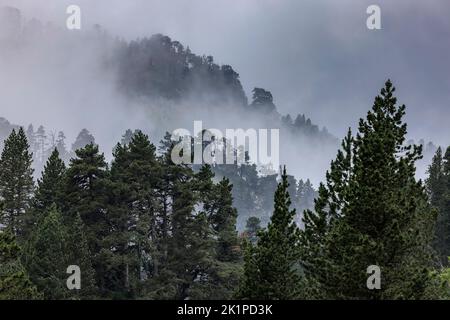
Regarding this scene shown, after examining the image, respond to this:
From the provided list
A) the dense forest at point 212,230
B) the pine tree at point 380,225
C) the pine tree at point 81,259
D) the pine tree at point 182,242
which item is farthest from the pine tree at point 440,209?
the pine tree at point 81,259

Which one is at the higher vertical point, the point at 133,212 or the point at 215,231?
the point at 133,212

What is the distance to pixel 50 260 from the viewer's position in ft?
101

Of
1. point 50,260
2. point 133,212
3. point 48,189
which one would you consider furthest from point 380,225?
point 48,189

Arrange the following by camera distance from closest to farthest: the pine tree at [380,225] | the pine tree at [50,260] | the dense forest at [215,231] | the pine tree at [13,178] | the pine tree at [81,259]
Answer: the pine tree at [380,225] < the dense forest at [215,231] < the pine tree at [50,260] < the pine tree at [81,259] < the pine tree at [13,178]

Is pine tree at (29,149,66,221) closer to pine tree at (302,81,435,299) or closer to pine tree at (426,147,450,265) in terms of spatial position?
pine tree at (302,81,435,299)

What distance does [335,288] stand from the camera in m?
→ 20.0

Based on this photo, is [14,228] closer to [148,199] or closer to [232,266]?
[148,199]

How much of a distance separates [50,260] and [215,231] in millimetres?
13123

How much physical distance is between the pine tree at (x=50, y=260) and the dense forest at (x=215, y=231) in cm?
7

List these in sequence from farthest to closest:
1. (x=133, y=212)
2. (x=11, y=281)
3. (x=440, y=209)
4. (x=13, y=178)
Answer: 1. (x=440, y=209)
2. (x=13, y=178)
3. (x=133, y=212)
4. (x=11, y=281)

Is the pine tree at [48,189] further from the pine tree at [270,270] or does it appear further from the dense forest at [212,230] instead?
the pine tree at [270,270]

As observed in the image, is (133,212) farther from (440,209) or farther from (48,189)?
(440,209)

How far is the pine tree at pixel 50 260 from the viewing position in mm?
29812
